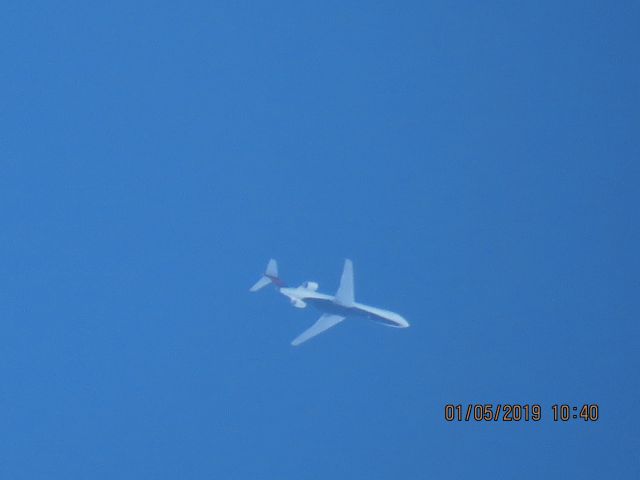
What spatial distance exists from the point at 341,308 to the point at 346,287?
1278 millimetres

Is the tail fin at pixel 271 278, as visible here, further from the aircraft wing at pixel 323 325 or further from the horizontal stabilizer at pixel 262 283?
the aircraft wing at pixel 323 325

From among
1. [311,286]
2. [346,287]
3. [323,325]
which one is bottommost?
[323,325]

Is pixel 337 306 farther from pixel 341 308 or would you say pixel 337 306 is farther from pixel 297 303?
pixel 297 303

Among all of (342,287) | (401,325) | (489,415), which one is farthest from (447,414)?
(342,287)

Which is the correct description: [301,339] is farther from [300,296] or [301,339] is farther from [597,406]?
[597,406]

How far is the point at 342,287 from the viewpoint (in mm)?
31531

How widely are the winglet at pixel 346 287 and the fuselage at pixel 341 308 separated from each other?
8.3 inches

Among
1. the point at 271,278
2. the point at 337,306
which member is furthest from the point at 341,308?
the point at 271,278

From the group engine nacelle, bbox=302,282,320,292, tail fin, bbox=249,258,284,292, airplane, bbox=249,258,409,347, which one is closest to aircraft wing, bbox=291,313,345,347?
airplane, bbox=249,258,409,347

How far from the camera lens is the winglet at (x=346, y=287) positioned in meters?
31.3

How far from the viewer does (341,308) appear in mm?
32094

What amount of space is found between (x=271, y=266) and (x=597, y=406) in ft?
76.3

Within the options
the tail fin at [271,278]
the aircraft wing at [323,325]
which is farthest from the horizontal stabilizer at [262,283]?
the aircraft wing at [323,325]

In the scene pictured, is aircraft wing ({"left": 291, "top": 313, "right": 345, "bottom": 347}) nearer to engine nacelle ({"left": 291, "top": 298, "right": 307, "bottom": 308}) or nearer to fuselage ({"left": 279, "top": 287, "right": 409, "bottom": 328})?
fuselage ({"left": 279, "top": 287, "right": 409, "bottom": 328})
